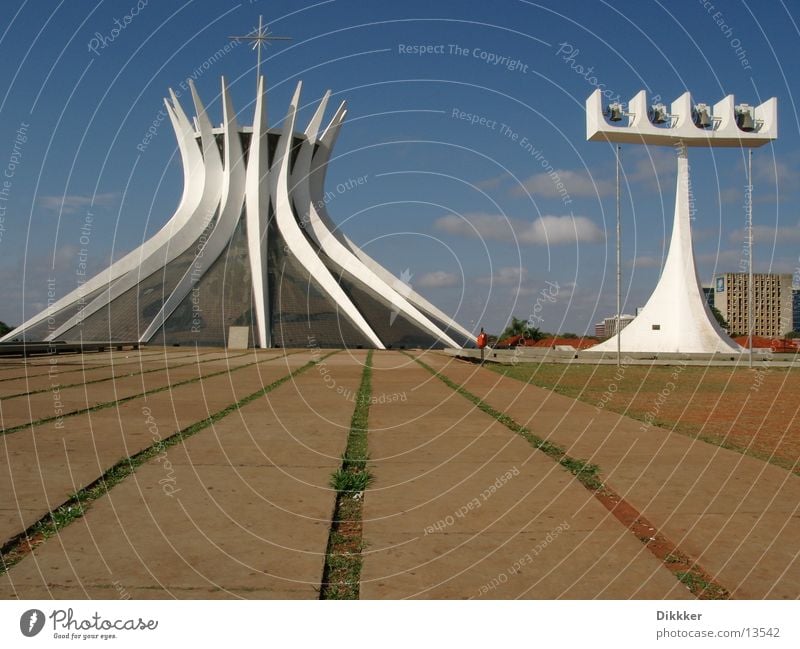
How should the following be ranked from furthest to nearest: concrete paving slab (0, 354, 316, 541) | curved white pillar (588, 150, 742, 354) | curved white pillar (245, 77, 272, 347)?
curved white pillar (245, 77, 272, 347) → curved white pillar (588, 150, 742, 354) → concrete paving slab (0, 354, 316, 541)

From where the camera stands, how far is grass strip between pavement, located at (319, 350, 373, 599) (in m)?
2.09

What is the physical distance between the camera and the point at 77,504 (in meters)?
2.87

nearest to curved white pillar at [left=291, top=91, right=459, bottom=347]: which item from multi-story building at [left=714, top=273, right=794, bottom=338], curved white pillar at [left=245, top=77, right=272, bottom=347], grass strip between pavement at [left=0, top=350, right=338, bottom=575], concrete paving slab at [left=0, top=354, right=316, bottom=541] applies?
curved white pillar at [left=245, top=77, right=272, bottom=347]

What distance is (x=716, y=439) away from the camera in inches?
191

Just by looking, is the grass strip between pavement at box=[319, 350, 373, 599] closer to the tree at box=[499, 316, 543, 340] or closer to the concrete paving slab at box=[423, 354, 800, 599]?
the concrete paving slab at box=[423, 354, 800, 599]

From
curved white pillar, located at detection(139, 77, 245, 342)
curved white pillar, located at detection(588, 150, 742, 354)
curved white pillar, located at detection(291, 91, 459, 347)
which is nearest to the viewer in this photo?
curved white pillar, located at detection(588, 150, 742, 354)

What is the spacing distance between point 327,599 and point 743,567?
1.25 m

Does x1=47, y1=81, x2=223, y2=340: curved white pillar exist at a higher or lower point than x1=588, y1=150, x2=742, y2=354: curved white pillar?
higher

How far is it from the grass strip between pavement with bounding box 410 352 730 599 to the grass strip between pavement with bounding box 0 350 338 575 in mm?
1960

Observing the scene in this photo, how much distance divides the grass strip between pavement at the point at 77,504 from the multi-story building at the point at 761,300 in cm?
1190

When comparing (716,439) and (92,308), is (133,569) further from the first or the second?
(92,308)

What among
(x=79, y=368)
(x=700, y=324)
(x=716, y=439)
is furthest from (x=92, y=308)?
(x=716, y=439)

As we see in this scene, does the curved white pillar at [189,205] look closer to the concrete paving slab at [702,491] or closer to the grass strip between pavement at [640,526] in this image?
the concrete paving slab at [702,491]

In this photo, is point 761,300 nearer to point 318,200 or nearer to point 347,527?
point 318,200
